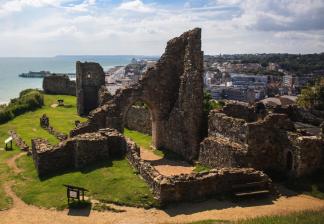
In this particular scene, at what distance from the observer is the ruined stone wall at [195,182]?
64.3 feet

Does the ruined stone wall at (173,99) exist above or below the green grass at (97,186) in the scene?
above

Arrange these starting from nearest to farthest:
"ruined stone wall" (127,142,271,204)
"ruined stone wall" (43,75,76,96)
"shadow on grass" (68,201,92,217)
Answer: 1. "shadow on grass" (68,201,92,217)
2. "ruined stone wall" (127,142,271,204)
3. "ruined stone wall" (43,75,76,96)


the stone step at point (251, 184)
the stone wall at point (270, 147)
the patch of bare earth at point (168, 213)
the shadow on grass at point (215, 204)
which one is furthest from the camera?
the stone wall at point (270, 147)

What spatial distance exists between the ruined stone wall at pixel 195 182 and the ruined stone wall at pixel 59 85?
46234 millimetres

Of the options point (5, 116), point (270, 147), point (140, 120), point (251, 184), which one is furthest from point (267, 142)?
point (5, 116)

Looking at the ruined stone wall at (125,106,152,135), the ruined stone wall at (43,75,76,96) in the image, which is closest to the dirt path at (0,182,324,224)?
the ruined stone wall at (125,106,152,135)

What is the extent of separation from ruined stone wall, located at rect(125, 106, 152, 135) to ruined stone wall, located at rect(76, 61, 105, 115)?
9521mm

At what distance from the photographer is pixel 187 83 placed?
30922 mm

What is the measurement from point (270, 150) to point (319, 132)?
4.48 meters

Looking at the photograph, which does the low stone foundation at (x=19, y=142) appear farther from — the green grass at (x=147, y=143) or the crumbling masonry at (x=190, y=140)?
the green grass at (x=147, y=143)

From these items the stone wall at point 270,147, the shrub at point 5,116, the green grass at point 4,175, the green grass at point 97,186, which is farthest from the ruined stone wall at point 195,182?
the shrub at point 5,116

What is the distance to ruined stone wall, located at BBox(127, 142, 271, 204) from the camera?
64.3ft

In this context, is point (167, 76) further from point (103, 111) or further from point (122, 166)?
point (122, 166)

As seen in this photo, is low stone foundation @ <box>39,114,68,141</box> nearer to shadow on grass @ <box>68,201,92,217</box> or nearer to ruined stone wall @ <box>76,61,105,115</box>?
ruined stone wall @ <box>76,61,105,115</box>
